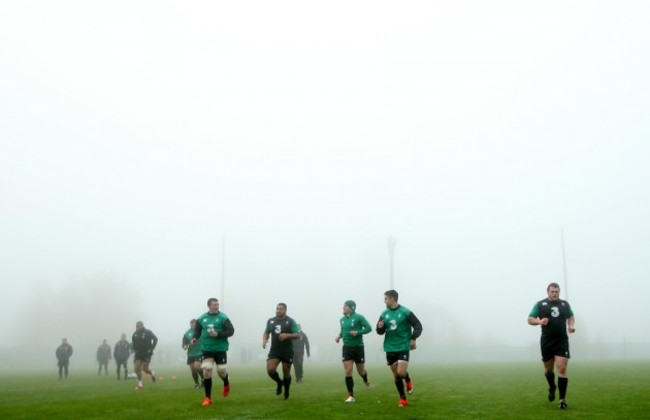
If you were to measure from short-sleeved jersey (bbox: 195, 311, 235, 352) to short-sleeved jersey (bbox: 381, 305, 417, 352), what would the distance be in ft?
13.9

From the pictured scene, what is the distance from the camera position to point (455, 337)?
114188 millimetres

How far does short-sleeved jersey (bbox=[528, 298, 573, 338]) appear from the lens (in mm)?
14109

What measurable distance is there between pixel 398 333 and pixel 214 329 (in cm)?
491

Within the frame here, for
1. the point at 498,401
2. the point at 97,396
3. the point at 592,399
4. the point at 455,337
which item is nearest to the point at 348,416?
the point at 498,401

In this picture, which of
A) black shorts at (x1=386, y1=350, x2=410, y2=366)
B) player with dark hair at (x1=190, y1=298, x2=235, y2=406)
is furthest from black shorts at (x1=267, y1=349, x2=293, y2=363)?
black shorts at (x1=386, y1=350, x2=410, y2=366)

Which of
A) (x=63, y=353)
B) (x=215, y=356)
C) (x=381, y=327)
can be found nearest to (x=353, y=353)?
(x=381, y=327)

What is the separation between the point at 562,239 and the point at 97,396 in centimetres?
7079

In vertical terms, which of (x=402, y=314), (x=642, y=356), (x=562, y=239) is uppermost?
(x=562, y=239)

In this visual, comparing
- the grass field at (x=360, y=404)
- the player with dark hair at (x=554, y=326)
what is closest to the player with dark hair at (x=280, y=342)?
the grass field at (x=360, y=404)

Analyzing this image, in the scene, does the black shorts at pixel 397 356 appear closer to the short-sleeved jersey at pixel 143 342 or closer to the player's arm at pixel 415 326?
the player's arm at pixel 415 326

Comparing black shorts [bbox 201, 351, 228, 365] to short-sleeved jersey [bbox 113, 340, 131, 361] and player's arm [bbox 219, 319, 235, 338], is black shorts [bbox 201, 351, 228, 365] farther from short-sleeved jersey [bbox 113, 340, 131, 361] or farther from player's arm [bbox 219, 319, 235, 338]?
short-sleeved jersey [bbox 113, 340, 131, 361]

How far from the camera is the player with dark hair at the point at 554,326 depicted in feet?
45.5

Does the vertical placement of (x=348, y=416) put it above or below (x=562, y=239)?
below

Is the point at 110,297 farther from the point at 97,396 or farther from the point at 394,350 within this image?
the point at 394,350
